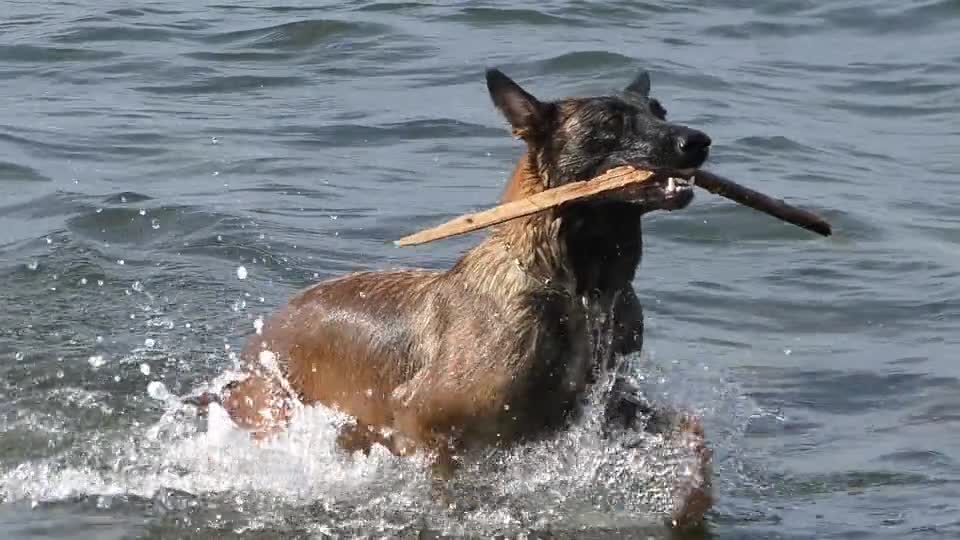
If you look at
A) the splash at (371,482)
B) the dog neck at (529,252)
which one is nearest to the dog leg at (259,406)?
the splash at (371,482)

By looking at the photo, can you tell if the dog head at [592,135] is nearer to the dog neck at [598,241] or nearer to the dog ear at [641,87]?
the dog neck at [598,241]

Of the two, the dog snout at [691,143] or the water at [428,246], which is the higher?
the dog snout at [691,143]

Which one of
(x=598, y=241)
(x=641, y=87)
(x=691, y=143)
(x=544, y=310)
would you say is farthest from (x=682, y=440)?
(x=641, y=87)

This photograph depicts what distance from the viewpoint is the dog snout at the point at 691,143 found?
7363 mm

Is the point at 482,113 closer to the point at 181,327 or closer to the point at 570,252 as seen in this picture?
the point at 181,327

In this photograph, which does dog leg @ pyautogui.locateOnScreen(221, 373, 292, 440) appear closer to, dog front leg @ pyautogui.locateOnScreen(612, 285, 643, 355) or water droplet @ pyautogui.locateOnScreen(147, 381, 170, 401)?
water droplet @ pyautogui.locateOnScreen(147, 381, 170, 401)

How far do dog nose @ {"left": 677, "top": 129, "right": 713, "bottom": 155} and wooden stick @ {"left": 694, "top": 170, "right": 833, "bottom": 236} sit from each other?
243 mm

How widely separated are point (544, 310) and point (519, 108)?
0.87 metres

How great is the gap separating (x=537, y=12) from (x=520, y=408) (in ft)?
44.5

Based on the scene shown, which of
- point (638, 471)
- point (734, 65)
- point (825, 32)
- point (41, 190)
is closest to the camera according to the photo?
point (638, 471)

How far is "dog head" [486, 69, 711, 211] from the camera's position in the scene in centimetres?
739

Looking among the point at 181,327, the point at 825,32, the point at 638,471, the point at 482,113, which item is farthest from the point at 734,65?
the point at 638,471

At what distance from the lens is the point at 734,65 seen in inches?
749

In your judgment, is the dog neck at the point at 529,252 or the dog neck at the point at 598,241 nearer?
the dog neck at the point at 598,241
